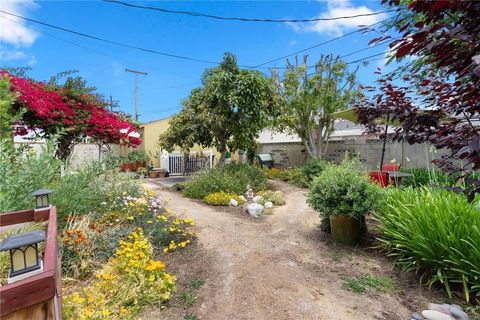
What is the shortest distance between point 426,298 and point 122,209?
4033 millimetres

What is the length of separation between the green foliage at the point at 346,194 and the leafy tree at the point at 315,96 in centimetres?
524

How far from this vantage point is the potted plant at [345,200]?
3.49 metres

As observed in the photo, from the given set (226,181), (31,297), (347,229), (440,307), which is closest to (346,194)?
(347,229)

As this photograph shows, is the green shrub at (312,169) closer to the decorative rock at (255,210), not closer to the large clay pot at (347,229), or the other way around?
the decorative rock at (255,210)

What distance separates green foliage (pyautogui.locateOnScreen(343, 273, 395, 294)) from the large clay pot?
85cm

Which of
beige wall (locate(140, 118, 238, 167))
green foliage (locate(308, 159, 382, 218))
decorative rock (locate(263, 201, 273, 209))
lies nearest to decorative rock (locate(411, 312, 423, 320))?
green foliage (locate(308, 159, 382, 218))

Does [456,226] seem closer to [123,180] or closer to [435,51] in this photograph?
[435,51]

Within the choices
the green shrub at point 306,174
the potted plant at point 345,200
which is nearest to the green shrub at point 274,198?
the green shrub at point 306,174

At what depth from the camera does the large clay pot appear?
3.63m

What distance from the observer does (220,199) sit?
6141 mm

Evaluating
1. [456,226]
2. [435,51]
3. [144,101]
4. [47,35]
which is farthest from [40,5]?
[144,101]

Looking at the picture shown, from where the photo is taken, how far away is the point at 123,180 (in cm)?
498

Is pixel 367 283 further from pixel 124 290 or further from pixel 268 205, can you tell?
pixel 268 205

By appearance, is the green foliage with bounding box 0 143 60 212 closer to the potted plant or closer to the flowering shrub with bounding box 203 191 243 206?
the flowering shrub with bounding box 203 191 243 206
